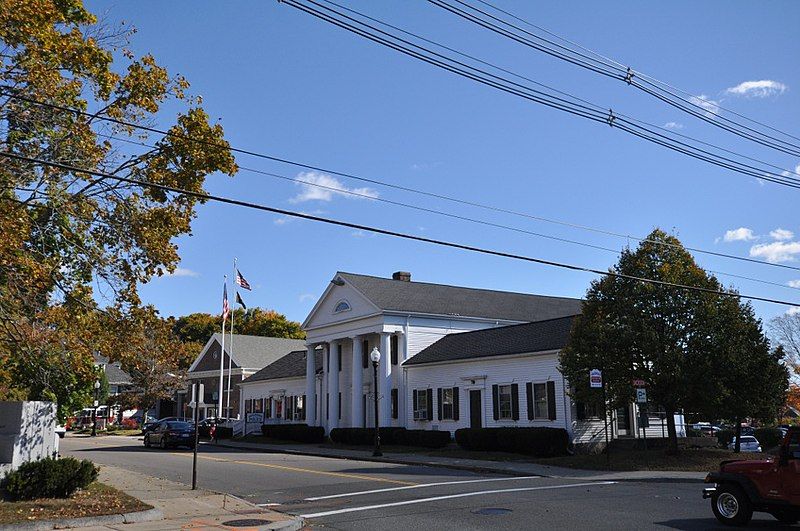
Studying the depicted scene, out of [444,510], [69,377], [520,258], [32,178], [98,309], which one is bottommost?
[444,510]

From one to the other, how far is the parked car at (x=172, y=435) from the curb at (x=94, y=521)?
26.9 metres

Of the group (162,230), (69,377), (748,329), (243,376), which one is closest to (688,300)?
(748,329)

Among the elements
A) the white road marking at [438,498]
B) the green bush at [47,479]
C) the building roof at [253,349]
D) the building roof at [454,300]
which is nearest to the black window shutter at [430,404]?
the building roof at [454,300]

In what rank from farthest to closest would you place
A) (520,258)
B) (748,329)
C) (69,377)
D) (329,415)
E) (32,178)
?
(329,415) < (748,329) < (520,258) < (69,377) < (32,178)

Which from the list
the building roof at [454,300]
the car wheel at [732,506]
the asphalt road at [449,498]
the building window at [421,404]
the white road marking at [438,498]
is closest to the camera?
the car wheel at [732,506]

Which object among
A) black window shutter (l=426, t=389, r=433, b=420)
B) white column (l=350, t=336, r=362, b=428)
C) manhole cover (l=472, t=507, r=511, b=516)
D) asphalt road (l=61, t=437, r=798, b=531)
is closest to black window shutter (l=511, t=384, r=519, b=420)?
black window shutter (l=426, t=389, r=433, b=420)

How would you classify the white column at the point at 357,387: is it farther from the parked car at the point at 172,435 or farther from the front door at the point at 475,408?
the parked car at the point at 172,435

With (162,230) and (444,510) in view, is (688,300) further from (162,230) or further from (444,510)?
(162,230)

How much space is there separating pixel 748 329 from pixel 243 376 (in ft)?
155

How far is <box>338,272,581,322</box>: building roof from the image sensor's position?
44.0m

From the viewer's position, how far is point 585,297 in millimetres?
28438

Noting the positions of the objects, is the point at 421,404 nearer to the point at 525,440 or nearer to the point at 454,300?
the point at 454,300

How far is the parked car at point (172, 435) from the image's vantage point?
39469 mm

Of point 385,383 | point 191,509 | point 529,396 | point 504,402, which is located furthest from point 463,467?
point 385,383
